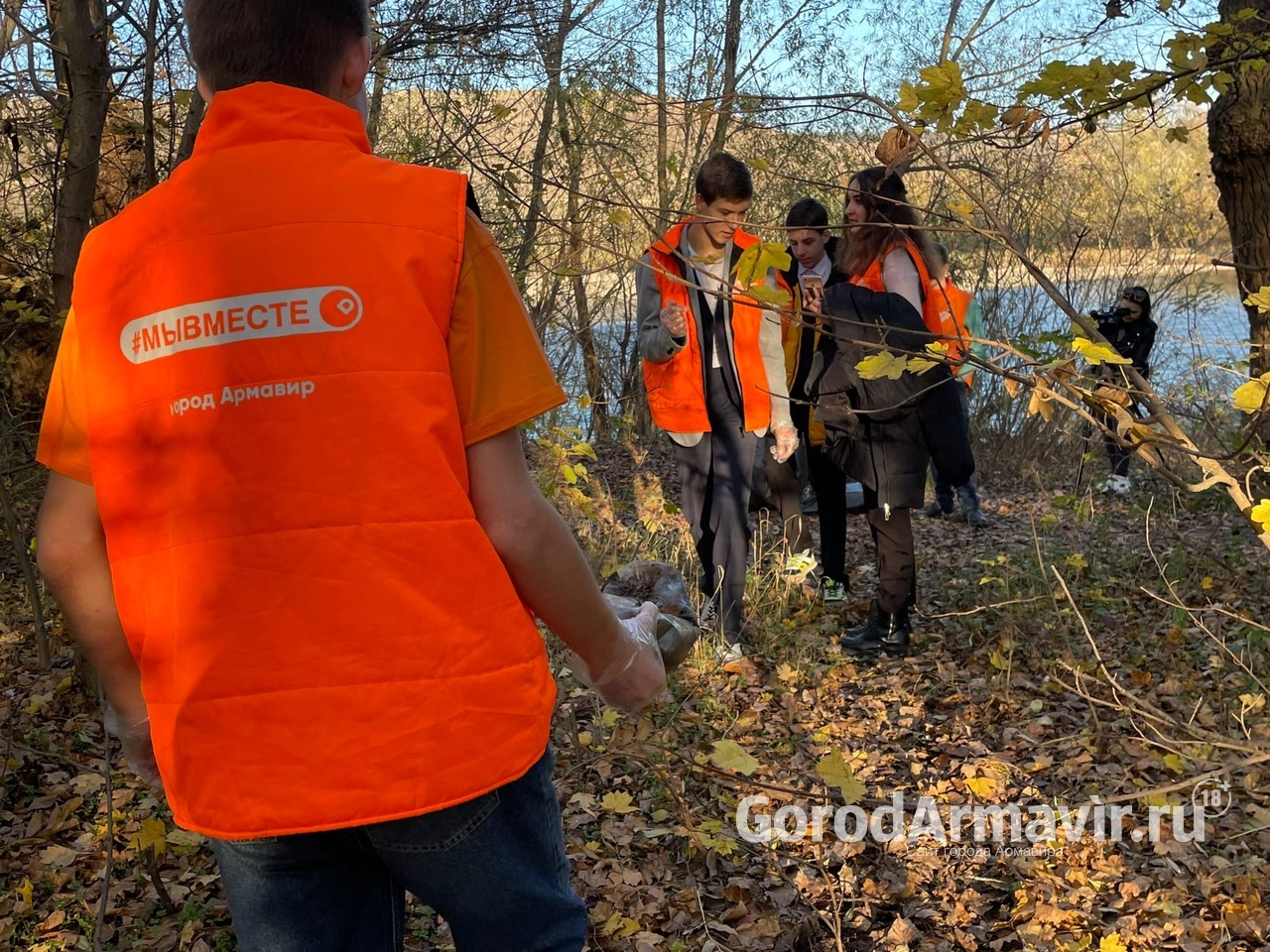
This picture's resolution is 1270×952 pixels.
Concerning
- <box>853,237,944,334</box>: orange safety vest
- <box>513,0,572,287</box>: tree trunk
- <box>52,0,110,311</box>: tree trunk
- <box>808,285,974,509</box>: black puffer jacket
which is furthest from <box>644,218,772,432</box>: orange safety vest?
<box>52,0,110,311</box>: tree trunk

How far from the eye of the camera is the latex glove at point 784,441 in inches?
174

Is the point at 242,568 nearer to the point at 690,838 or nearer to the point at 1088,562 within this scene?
the point at 690,838

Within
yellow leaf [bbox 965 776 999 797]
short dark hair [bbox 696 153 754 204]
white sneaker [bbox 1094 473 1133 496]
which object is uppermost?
short dark hair [bbox 696 153 754 204]

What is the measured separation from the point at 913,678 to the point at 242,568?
372cm

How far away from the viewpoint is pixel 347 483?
115 centimetres

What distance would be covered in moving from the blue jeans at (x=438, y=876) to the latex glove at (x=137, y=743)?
307mm

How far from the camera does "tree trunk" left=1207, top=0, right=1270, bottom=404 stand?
17.2 feet

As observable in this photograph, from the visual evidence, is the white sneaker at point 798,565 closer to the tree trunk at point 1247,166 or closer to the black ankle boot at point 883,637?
the black ankle boot at point 883,637

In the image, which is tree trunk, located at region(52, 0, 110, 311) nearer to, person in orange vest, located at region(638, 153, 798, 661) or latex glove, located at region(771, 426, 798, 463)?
person in orange vest, located at region(638, 153, 798, 661)

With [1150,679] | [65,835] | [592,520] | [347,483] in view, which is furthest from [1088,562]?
[347,483]

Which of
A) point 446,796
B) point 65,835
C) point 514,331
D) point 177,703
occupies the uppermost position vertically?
point 514,331

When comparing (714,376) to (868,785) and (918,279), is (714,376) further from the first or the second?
(868,785)

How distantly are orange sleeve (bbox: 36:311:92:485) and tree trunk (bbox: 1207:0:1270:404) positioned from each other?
17.4ft

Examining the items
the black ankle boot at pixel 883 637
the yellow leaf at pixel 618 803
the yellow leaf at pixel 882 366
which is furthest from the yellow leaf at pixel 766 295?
the black ankle boot at pixel 883 637
